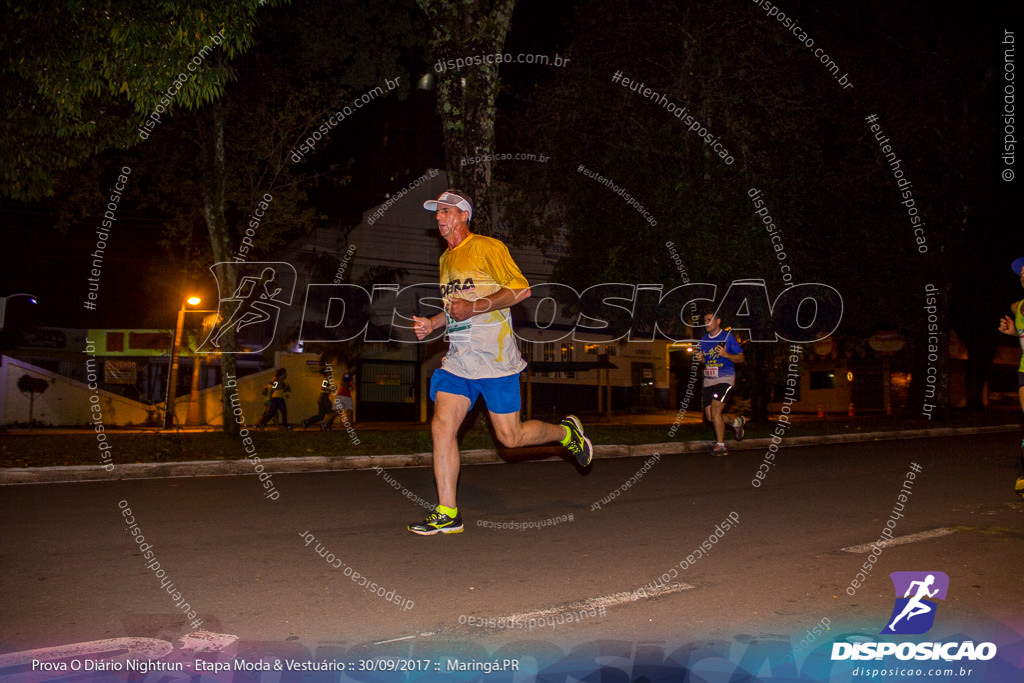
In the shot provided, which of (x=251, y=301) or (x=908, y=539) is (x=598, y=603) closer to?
(x=908, y=539)

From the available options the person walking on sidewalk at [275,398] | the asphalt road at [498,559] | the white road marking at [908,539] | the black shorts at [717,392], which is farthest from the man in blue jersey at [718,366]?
the person walking on sidewalk at [275,398]

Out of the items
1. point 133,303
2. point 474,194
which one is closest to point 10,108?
point 474,194

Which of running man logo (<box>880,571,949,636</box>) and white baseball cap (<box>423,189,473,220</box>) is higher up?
white baseball cap (<box>423,189,473,220</box>)

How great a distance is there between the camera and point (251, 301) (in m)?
25.7

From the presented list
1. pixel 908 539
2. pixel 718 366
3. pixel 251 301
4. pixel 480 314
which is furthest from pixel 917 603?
pixel 251 301

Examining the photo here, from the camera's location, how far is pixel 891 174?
827 inches

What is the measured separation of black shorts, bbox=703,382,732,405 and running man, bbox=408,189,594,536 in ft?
21.2

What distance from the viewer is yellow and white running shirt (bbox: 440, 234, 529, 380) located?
18.6 feet

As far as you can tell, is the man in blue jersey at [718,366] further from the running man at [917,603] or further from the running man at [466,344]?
the running man at [917,603]

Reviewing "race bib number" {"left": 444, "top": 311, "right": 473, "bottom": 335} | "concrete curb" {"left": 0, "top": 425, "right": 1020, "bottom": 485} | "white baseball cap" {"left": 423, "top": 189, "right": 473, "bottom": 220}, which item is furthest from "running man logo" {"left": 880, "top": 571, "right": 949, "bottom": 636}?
"concrete curb" {"left": 0, "top": 425, "right": 1020, "bottom": 485}

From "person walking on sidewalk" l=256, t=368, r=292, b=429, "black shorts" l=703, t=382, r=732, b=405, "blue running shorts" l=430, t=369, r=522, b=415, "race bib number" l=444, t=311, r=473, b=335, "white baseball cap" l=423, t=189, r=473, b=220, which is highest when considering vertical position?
"white baseball cap" l=423, t=189, r=473, b=220

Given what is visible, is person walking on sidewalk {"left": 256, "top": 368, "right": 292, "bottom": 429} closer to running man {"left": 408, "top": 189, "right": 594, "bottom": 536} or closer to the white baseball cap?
running man {"left": 408, "top": 189, "right": 594, "bottom": 536}

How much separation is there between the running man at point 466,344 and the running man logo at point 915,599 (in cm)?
254

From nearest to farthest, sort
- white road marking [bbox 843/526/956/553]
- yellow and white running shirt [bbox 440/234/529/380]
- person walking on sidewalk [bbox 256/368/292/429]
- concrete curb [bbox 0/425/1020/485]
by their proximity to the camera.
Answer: white road marking [bbox 843/526/956/553] < yellow and white running shirt [bbox 440/234/529/380] < concrete curb [bbox 0/425/1020/485] < person walking on sidewalk [bbox 256/368/292/429]
